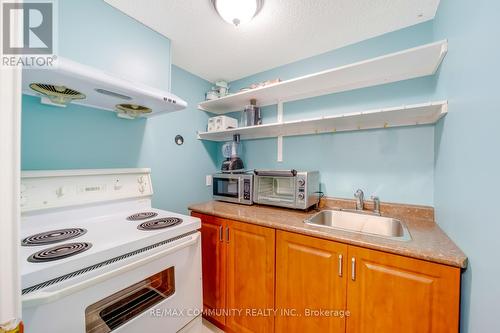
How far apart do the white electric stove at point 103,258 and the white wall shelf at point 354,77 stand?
1.29 m

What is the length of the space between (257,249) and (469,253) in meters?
1.06

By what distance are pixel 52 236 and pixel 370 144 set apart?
218 cm

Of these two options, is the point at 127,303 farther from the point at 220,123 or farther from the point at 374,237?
the point at 220,123

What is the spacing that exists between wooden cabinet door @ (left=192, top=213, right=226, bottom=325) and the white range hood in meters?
0.98

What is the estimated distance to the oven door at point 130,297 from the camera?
0.68m

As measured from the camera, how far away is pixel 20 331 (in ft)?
1.53

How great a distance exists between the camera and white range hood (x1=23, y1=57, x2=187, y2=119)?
2.83 ft

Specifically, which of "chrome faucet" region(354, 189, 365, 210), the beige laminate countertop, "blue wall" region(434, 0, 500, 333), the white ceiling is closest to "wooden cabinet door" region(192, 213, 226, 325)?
the beige laminate countertop

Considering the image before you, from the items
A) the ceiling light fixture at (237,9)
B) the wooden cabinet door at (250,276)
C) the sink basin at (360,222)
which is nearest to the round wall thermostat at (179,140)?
the wooden cabinet door at (250,276)

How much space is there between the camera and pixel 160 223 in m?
1.19

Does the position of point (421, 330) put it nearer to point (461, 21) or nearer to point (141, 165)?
point (461, 21)

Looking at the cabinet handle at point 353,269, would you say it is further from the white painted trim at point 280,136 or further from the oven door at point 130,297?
the white painted trim at point 280,136

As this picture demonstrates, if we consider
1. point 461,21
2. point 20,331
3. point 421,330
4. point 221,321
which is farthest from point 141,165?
point 461,21

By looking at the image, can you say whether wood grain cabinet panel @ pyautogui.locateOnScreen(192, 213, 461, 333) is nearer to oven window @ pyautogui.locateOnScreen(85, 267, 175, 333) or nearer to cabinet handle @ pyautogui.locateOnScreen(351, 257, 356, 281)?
cabinet handle @ pyautogui.locateOnScreen(351, 257, 356, 281)
